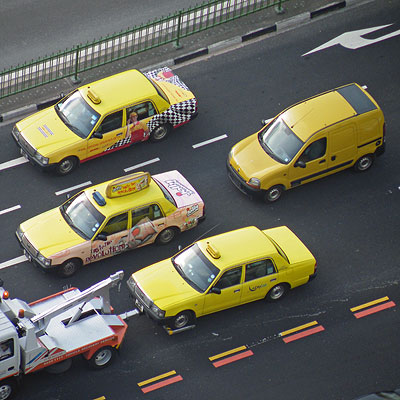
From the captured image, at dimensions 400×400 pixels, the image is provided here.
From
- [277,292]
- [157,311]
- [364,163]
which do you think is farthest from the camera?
[364,163]

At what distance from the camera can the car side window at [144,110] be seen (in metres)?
27.2

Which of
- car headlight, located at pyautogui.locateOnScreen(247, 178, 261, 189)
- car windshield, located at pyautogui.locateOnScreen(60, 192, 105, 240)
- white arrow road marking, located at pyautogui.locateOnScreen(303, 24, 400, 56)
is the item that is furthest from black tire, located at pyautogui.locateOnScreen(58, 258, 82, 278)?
white arrow road marking, located at pyautogui.locateOnScreen(303, 24, 400, 56)

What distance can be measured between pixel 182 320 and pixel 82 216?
3.57 meters

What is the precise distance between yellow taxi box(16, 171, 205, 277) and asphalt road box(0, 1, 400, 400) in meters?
0.48

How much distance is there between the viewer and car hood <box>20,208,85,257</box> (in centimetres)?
2394

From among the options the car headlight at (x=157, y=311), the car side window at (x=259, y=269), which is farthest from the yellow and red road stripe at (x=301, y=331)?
the car headlight at (x=157, y=311)

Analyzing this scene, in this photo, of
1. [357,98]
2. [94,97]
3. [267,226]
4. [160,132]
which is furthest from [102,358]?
[357,98]

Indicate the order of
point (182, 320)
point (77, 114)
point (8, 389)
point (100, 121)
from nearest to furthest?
point (8, 389), point (182, 320), point (100, 121), point (77, 114)

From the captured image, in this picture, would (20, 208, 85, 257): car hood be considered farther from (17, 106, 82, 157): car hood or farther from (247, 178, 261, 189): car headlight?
(247, 178, 261, 189): car headlight

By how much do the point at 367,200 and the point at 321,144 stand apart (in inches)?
75.1

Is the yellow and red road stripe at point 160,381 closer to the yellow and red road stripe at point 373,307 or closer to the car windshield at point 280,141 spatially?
the yellow and red road stripe at point 373,307

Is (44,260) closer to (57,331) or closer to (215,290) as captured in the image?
(57,331)

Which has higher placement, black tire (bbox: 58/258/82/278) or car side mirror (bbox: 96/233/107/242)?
car side mirror (bbox: 96/233/107/242)

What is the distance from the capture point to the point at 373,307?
79.0ft
